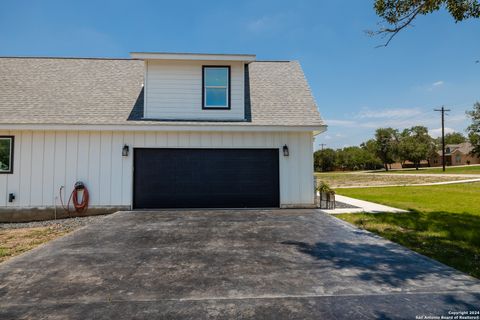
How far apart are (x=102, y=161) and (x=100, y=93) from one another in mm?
3145

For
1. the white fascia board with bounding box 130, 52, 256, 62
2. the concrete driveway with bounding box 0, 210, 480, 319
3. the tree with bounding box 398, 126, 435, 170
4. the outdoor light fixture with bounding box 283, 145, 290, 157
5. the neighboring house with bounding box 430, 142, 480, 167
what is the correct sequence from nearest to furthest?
1. the concrete driveway with bounding box 0, 210, 480, 319
2. the outdoor light fixture with bounding box 283, 145, 290, 157
3. the white fascia board with bounding box 130, 52, 256, 62
4. the tree with bounding box 398, 126, 435, 170
5. the neighboring house with bounding box 430, 142, 480, 167

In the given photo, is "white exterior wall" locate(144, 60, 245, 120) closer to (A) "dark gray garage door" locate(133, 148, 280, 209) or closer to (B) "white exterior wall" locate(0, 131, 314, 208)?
(B) "white exterior wall" locate(0, 131, 314, 208)

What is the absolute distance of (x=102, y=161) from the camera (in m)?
9.02

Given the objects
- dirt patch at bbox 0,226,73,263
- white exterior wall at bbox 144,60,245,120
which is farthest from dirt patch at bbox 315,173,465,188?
dirt patch at bbox 0,226,73,263

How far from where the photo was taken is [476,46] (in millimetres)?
8180

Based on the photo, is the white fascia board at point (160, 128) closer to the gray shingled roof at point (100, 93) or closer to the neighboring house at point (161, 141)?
the neighboring house at point (161, 141)

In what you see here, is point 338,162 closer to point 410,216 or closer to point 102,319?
point 410,216

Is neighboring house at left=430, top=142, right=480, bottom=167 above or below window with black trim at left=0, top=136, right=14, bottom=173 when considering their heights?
above

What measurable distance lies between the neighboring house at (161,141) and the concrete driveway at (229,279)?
11.2ft

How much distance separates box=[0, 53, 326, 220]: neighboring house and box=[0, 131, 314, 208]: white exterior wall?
0.11 ft

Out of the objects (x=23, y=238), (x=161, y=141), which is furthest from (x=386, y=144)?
(x=23, y=238)

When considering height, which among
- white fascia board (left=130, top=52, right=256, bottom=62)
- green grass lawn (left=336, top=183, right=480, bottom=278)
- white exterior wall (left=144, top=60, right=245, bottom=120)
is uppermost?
white fascia board (left=130, top=52, right=256, bottom=62)

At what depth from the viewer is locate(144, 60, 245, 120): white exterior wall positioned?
9.78 meters

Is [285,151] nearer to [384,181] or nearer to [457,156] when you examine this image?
[384,181]
